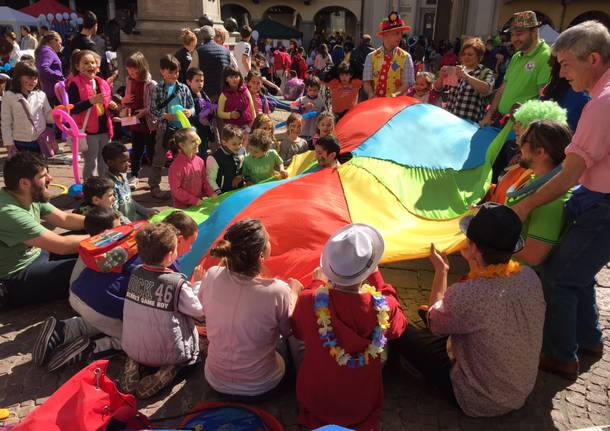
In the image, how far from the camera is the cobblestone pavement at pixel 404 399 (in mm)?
2424

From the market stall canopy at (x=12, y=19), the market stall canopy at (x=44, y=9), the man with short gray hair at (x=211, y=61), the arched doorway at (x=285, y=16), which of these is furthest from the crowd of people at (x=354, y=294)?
the arched doorway at (x=285, y=16)

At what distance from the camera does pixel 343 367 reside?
6.89ft

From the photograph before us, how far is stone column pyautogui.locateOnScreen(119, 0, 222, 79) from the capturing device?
790 centimetres

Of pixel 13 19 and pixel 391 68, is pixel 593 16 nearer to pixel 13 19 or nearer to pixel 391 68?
pixel 391 68

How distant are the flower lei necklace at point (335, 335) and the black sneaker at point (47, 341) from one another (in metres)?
1.64

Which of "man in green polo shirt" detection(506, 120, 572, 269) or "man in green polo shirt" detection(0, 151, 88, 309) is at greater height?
"man in green polo shirt" detection(506, 120, 572, 269)

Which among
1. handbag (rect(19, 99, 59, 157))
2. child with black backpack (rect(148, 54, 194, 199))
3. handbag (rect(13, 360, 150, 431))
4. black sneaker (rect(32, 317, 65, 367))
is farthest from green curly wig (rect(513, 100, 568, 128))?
handbag (rect(19, 99, 59, 157))

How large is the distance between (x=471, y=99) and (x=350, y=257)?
3735 millimetres

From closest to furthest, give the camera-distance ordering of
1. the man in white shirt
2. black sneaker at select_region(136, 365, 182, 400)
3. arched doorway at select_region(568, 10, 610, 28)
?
black sneaker at select_region(136, 365, 182, 400) < the man in white shirt < arched doorway at select_region(568, 10, 610, 28)

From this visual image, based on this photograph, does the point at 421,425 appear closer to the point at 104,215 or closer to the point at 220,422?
the point at 220,422

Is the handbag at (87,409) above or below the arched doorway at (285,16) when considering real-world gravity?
below

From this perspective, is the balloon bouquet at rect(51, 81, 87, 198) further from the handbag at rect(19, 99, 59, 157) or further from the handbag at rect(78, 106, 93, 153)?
the handbag at rect(19, 99, 59, 157)

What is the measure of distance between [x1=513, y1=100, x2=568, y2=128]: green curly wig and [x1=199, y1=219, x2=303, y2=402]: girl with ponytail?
175 cm

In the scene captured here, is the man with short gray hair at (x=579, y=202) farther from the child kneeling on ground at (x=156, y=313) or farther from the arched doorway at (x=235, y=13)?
the arched doorway at (x=235, y=13)
